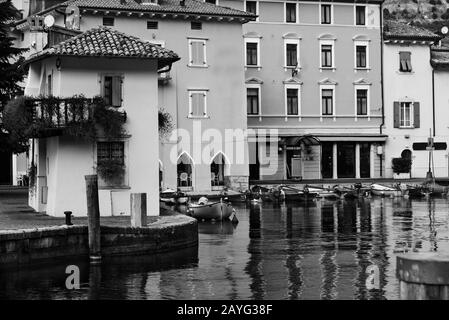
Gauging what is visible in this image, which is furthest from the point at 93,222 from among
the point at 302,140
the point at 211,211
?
the point at 302,140

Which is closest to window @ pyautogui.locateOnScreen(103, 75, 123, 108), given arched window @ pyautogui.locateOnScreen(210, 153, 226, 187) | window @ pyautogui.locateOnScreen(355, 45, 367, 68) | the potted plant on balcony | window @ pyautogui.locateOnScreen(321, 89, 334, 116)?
arched window @ pyautogui.locateOnScreen(210, 153, 226, 187)

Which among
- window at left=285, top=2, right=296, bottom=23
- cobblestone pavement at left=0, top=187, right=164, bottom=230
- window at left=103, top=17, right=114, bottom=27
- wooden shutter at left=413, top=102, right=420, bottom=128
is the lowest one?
cobblestone pavement at left=0, top=187, right=164, bottom=230

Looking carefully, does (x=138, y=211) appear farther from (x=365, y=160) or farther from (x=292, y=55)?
(x=365, y=160)

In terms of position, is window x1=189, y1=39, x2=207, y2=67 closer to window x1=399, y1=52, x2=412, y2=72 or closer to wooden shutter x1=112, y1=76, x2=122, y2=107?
window x1=399, y1=52, x2=412, y2=72

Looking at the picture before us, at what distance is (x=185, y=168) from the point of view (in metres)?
57.5

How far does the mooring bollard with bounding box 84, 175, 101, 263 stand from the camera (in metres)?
25.0

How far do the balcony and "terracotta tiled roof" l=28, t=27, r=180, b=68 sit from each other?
5.83 feet

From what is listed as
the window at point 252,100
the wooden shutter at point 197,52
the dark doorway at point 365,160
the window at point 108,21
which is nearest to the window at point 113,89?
the window at point 108,21

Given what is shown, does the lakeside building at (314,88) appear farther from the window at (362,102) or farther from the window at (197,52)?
the window at (197,52)

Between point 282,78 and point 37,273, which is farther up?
point 282,78
